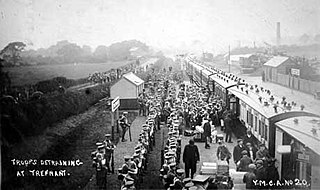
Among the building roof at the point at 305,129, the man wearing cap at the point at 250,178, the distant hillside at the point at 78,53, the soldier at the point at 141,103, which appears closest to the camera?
the building roof at the point at 305,129

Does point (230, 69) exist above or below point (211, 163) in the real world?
above

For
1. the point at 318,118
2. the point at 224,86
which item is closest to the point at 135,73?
the point at 224,86

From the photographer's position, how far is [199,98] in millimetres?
4594

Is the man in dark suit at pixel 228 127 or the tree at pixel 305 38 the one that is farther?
the man in dark suit at pixel 228 127

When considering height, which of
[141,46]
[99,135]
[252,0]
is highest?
[252,0]

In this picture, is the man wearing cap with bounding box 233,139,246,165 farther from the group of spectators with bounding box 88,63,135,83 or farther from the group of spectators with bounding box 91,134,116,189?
the group of spectators with bounding box 88,63,135,83

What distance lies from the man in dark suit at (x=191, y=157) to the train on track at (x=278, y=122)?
654 mm

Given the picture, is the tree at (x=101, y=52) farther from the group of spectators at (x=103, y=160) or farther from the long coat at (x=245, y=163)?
the long coat at (x=245, y=163)

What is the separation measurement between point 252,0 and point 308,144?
5.46 feet

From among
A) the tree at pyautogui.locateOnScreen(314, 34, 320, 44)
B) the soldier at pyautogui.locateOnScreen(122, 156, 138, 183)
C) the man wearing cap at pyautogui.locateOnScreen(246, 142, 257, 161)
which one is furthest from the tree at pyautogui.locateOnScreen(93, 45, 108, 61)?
the tree at pyautogui.locateOnScreen(314, 34, 320, 44)

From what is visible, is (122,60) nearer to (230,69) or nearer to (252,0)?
(230,69)

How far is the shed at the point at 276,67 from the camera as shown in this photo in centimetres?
390

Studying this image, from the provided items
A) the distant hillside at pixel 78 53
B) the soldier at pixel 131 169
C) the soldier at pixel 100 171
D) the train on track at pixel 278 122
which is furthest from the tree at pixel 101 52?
the soldier at pixel 131 169

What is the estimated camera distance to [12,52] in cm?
414
